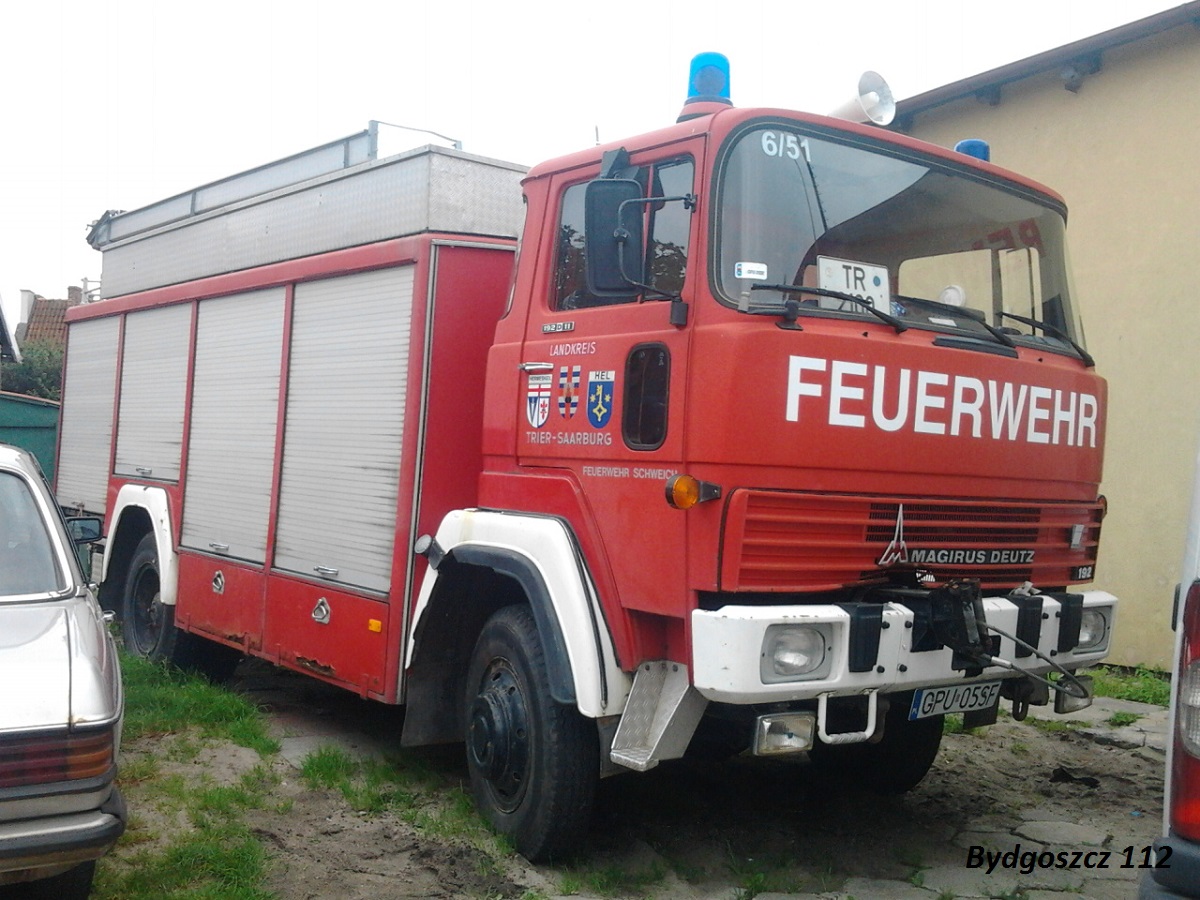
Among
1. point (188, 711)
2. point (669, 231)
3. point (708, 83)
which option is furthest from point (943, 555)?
point (188, 711)

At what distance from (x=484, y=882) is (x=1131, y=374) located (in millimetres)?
6249

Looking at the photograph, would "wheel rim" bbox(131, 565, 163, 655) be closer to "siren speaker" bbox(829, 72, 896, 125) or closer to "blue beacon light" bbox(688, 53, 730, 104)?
"blue beacon light" bbox(688, 53, 730, 104)

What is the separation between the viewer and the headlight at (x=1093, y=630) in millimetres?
4574

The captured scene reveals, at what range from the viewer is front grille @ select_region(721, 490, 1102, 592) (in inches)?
146

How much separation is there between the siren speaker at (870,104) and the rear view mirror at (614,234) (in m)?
1.00

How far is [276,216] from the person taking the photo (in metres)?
6.40

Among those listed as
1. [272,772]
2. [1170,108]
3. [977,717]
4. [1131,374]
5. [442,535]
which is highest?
[1170,108]

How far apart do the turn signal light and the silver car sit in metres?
1.78

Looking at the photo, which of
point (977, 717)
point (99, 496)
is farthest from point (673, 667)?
point (99, 496)

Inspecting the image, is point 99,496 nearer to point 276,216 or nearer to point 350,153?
point 276,216

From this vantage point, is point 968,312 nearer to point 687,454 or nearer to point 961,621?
point 961,621

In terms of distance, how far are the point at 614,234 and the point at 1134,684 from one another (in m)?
5.67

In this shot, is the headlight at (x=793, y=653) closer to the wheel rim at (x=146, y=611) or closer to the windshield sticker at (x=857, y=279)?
the windshield sticker at (x=857, y=279)

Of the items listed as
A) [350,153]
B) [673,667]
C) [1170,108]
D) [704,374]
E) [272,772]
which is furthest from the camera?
[1170,108]
